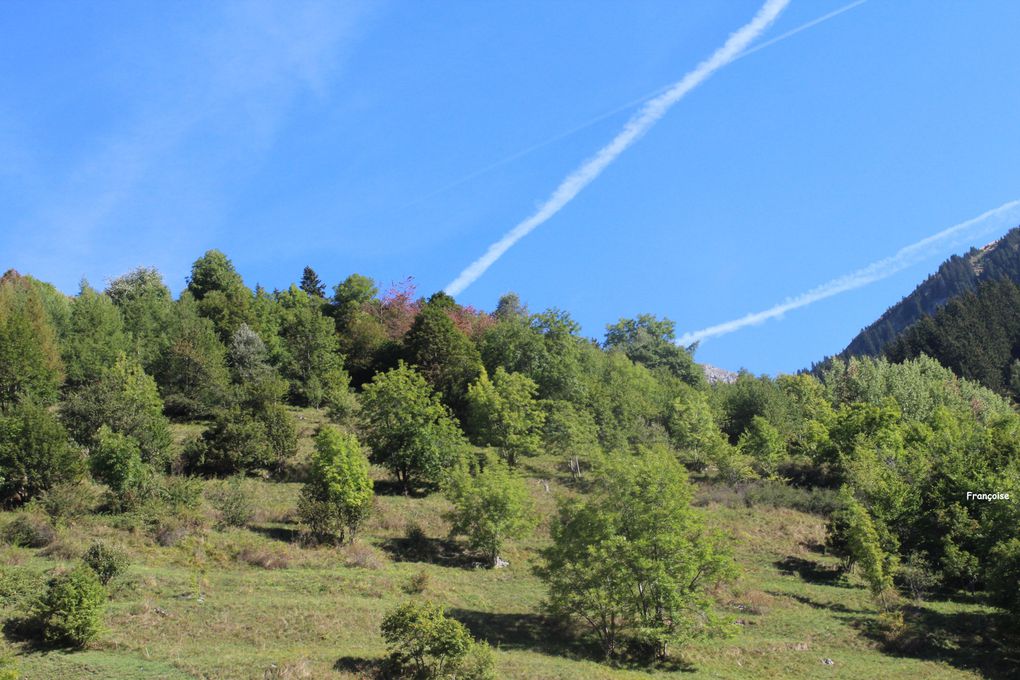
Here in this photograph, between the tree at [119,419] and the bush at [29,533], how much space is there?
974cm

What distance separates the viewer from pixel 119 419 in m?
47.7

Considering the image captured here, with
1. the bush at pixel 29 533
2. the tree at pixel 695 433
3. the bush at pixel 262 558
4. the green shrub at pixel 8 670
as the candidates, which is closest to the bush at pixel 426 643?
the green shrub at pixel 8 670

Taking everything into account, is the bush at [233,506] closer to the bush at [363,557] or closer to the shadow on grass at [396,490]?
the bush at [363,557]

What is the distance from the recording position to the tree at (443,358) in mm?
68375

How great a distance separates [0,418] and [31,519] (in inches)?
462

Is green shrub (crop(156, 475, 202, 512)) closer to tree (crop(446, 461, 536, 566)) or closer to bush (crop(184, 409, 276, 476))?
bush (crop(184, 409, 276, 476))

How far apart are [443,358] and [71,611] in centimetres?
4641

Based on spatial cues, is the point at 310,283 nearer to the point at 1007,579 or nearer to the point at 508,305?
the point at 508,305

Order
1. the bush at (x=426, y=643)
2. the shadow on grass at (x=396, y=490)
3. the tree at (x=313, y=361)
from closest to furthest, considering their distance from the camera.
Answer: the bush at (x=426, y=643) → the shadow on grass at (x=396, y=490) → the tree at (x=313, y=361)

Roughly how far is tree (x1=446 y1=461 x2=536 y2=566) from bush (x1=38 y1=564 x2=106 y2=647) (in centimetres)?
1974

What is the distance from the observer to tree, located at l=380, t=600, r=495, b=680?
2412cm

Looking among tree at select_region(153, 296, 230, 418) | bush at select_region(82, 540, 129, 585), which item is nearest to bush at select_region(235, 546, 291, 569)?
bush at select_region(82, 540, 129, 585)

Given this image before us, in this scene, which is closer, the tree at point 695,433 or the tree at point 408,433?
the tree at point 408,433

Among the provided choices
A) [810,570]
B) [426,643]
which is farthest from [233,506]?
[810,570]
